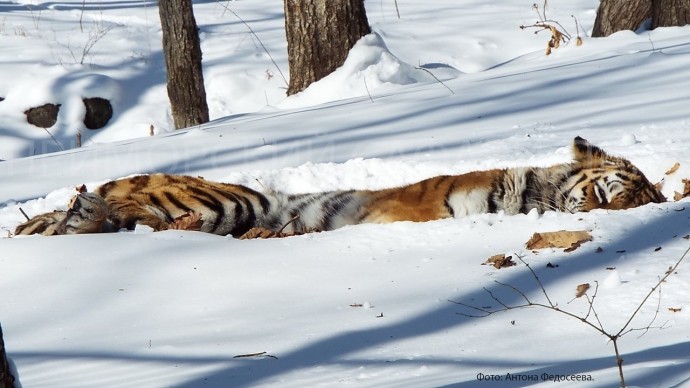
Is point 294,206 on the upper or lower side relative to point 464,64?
lower

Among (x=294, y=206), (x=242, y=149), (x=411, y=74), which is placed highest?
(x=411, y=74)

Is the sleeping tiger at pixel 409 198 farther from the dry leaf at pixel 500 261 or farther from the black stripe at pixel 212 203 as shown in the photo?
the dry leaf at pixel 500 261

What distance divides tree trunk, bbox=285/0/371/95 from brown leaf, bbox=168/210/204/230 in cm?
403

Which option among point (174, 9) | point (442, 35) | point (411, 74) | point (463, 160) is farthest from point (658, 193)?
point (442, 35)

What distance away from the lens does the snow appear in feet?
8.38

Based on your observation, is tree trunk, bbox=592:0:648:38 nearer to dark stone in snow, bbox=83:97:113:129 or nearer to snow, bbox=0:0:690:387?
snow, bbox=0:0:690:387

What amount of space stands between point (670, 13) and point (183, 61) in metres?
4.73

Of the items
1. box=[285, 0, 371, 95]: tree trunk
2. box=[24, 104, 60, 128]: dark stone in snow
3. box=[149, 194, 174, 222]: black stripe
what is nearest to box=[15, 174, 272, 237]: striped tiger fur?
box=[149, 194, 174, 222]: black stripe

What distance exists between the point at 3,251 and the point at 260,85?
9.95 meters

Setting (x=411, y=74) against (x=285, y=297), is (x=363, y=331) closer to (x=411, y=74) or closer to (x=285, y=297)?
(x=285, y=297)

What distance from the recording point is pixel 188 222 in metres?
4.66

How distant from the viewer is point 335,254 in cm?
369

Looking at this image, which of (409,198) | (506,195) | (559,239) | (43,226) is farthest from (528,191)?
(43,226)

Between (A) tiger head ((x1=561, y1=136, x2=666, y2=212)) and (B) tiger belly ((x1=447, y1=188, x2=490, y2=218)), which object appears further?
(B) tiger belly ((x1=447, y1=188, x2=490, y2=218))
